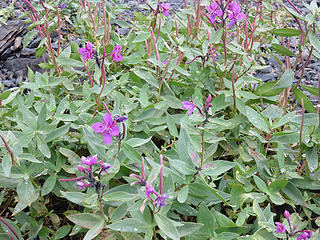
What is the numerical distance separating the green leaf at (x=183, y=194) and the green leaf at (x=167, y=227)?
84 millimetres

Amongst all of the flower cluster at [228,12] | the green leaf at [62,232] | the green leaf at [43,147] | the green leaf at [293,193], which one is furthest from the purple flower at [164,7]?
the green leaf at [62,232]

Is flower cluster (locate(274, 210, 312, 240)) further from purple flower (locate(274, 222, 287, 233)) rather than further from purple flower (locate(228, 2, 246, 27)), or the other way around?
purple flower (locate(228, 2, 246, 27))

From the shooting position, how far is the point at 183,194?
3.86 ft

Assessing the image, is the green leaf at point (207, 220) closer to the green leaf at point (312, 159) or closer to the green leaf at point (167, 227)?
the green leaf at point (167, 227)

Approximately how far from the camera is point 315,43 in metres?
1.48

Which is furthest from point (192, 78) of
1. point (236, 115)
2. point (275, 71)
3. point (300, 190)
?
point (275, 71)

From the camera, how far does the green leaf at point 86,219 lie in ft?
3.89

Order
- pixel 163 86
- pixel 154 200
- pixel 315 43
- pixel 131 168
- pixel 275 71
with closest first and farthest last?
pixel 154 200 < pixel 131 168 < pixel 315 43 < pixel 163 86 < pixel 275 71

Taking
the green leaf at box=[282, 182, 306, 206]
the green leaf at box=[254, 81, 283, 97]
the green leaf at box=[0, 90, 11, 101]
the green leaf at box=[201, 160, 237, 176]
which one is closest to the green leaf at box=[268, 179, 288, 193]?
the green leaf at box=[282, 182, 306, 206]

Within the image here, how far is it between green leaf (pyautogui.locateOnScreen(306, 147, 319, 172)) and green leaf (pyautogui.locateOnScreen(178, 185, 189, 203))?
536mm

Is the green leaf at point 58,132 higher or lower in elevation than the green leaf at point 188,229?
higher

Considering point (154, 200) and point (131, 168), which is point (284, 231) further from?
point (131, 168)

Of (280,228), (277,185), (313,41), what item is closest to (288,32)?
(313,41)

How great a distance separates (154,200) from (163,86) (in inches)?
31.6
